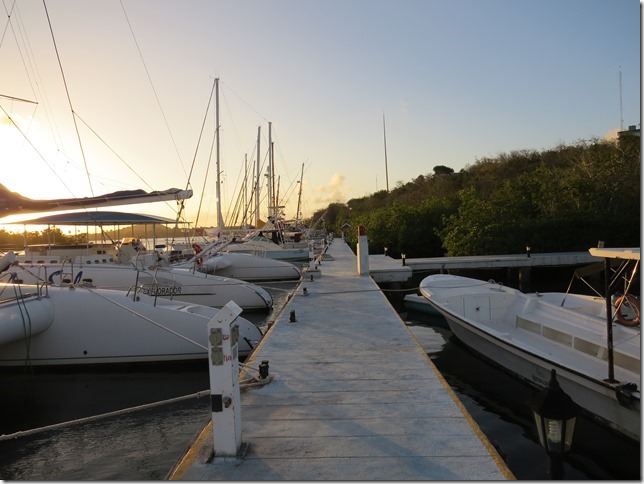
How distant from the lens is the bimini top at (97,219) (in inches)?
635

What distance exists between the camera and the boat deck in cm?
360

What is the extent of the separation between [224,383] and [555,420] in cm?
232

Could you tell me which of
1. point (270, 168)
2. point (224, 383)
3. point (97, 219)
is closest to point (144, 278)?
point (97, 219)

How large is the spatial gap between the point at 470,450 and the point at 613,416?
148 inches

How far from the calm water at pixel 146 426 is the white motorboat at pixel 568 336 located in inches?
17.8

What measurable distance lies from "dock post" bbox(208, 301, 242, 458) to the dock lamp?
85.1 inches

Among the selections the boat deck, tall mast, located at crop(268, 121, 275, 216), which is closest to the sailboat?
the boat deck

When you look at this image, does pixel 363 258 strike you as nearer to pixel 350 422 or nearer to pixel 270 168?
pixel 350 422

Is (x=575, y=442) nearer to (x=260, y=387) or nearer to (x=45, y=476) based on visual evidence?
(x=260, y=387)

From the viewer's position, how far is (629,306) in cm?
816

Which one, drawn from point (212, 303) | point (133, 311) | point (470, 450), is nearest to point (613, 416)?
point (470, 450)

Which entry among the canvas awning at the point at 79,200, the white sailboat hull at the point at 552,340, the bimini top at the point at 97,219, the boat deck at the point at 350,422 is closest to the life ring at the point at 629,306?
the white sailboat hull at the point at 552,340

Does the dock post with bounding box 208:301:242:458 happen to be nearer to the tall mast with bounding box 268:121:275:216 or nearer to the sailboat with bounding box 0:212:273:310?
the sailboat with bounding box 0:212:273:310

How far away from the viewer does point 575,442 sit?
6.60 meters
